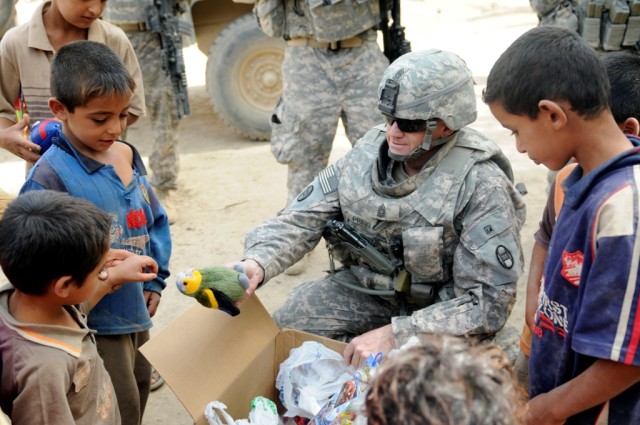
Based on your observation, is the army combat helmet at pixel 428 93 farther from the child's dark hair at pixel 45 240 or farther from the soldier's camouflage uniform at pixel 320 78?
the soldier's camouflage uniform at pixel 320 78

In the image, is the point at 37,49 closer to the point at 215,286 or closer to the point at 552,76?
the point at 215,286

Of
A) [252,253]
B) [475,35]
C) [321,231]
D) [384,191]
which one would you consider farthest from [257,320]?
[475,35]

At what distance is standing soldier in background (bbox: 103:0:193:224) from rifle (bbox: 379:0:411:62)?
4.62 ft

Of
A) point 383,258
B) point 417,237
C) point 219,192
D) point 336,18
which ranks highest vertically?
point 336,18

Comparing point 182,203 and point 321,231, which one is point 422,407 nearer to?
point 321,231

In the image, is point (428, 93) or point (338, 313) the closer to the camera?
point (428, 93)

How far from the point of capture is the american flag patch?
8.93 feet

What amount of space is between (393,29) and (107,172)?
256 centimetres

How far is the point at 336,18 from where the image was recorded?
394 cm

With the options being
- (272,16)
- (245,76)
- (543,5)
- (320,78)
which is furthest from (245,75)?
(543,5)

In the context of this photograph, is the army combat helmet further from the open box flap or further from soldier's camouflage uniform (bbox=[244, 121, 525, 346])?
the open box flap

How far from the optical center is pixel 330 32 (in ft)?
13.0

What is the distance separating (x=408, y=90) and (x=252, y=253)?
0.80m

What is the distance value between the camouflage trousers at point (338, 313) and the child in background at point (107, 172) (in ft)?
2.04
